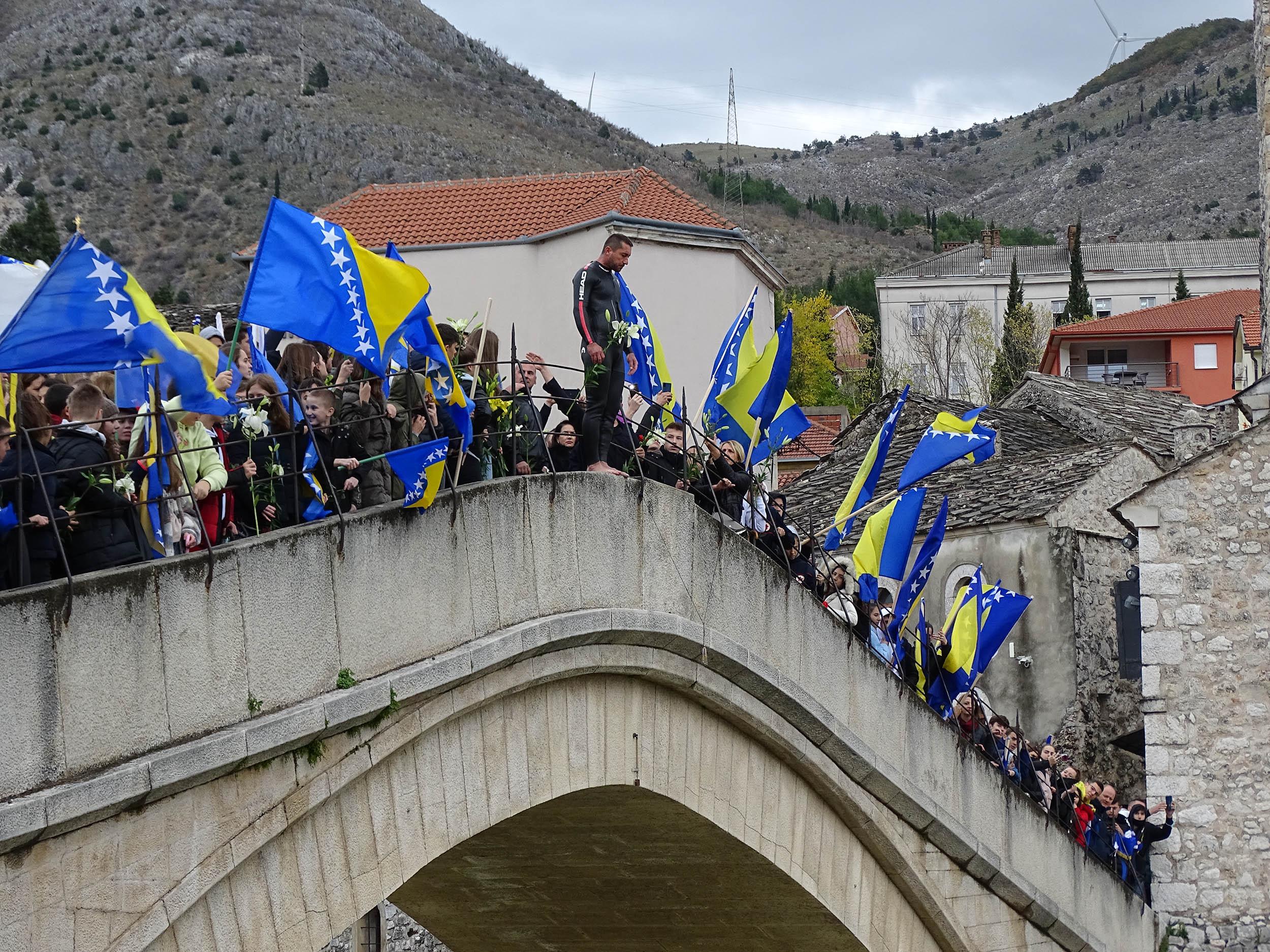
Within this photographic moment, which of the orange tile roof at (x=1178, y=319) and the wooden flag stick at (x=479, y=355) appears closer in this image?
the wooden flag stick at (x=479, y=355)

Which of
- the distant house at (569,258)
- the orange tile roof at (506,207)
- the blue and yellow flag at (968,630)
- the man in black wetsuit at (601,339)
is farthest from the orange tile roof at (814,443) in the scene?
the man in black wetsuit at (601,339)

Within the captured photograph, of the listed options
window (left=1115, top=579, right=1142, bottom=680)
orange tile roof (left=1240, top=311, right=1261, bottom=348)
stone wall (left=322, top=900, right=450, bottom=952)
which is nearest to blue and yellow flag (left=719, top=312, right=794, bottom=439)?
window (left=1115, top=579, right=1142, bottom=680)

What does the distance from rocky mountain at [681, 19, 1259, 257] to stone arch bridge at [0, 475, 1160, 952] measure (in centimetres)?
9307

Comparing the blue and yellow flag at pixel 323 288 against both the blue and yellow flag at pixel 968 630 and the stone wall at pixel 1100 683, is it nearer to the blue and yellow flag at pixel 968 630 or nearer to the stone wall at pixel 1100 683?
the blue and yellow flag at pixel 968 630

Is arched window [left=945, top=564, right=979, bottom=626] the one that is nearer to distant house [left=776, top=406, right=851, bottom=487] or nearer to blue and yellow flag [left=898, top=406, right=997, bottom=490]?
blue and yellow flag [left=898, top=406, right=997, bottom=490]

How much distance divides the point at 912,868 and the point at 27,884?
9.51m

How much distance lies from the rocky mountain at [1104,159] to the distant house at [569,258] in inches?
3177

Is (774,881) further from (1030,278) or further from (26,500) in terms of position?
(1030,278)

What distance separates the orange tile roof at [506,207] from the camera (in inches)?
1061

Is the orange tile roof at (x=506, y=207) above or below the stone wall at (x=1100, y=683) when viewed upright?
above

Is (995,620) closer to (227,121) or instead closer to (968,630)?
(968,630)

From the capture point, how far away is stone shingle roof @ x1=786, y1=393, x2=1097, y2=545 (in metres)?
23.6

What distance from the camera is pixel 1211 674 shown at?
1798cm

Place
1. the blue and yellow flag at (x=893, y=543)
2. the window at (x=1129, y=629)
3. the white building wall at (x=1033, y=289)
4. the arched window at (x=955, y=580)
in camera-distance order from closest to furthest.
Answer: the blue and yellow flag at (x=893, y=543) < the window at (x=1129, y=629) < the arched window at (x=955, y=580) < the white building wall at (x=1033, y=289)
